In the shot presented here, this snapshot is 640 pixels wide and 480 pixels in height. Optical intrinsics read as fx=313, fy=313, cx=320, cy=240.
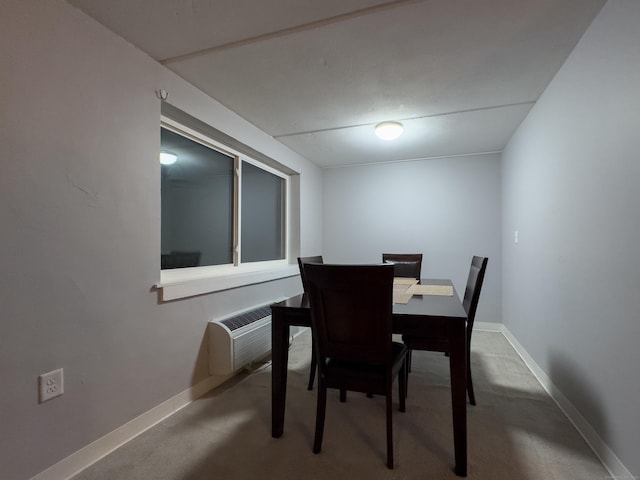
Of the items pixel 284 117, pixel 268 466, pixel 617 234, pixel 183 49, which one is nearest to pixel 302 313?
pixel 268 466

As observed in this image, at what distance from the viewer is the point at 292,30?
171 cm

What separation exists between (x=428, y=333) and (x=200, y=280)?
5.22 ft

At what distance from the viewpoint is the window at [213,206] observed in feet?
7.56

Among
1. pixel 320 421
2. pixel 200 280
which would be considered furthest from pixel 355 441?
pixel 200 280

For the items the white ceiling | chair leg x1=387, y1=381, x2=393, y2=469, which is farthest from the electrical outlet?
the white ceiling

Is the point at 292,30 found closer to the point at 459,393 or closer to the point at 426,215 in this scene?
the point at 459,393

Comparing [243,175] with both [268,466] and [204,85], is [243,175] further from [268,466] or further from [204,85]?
[268,466]

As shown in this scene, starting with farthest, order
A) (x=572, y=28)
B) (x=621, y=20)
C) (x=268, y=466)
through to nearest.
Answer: (x=572, y=28)
(x=268, y=466)
(x=621, y=20)

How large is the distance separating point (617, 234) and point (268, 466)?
1966 millimetres

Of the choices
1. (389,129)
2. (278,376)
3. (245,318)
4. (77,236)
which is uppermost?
(389,129)

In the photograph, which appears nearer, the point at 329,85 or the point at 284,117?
the point at 329,85

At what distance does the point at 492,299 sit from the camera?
3963 mm

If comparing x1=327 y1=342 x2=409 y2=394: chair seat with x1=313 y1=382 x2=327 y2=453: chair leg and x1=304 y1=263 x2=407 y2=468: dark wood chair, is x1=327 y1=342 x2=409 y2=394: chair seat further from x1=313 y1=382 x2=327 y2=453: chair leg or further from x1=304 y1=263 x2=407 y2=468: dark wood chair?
x1=313 y1=382 x2=327 y2=453: chair leg

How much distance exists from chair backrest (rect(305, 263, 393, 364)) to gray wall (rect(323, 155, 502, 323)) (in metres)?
3.02
